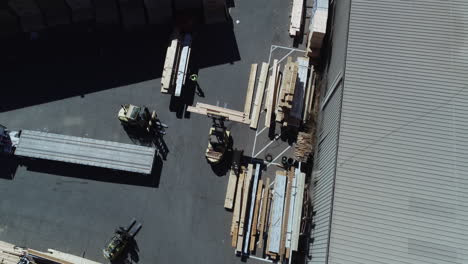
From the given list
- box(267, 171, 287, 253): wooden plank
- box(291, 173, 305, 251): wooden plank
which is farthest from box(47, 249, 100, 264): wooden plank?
box(291, 173, 305, 251): wooden plank

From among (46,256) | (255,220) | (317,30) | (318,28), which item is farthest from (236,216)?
(318,28)

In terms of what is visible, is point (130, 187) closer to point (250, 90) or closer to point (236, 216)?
point (236, 216)

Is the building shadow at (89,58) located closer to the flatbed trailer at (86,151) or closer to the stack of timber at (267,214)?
the flatbed trailer at (86,151)

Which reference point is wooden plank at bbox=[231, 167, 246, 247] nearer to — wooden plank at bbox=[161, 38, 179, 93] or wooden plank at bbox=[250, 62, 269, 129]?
wooden plank at bbox=[250, 62, 269, 129]

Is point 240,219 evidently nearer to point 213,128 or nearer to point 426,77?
point 213,128

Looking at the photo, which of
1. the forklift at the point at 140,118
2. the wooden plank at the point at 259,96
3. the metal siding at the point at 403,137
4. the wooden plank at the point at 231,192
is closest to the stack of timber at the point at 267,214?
the wooden plank at the point at 231,192

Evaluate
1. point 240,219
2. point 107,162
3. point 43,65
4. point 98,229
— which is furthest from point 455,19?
point 43,65

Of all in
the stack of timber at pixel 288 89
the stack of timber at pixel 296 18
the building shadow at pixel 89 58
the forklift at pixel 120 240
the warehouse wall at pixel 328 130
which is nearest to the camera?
the warehouse wall at pixel 328 130
